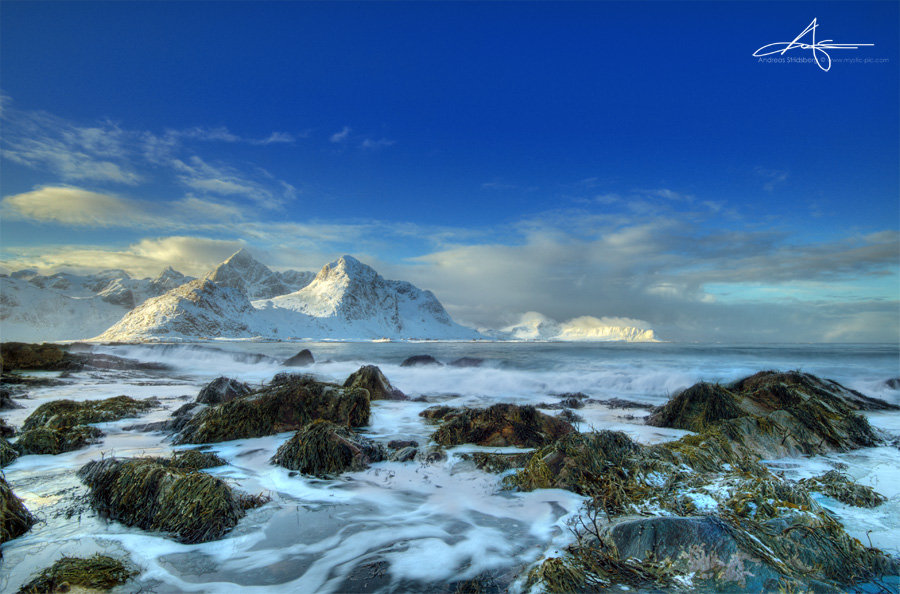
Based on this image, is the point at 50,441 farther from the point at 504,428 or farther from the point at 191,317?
the point at 191,317

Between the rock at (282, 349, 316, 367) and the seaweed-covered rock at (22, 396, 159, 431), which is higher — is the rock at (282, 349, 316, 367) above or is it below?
below

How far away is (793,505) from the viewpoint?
138 inches

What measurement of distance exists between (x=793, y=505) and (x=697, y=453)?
2142mm

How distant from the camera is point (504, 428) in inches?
296

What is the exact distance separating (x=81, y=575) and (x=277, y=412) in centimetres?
571

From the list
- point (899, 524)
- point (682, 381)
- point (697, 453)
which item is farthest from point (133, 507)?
point (682, 381)

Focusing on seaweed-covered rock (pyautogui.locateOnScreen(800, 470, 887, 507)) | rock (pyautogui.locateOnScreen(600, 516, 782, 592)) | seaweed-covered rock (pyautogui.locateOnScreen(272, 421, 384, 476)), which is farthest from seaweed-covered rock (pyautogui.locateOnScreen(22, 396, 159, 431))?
seaweed-covered rock (pyautogui.locateOnScreen(800, 470, 887, 507))

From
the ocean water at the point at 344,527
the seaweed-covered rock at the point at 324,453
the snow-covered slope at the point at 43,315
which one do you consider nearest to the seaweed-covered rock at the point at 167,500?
the ocean water at the point at 344,527

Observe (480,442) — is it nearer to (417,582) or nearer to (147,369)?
(417,582)

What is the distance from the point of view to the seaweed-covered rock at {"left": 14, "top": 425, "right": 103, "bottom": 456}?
6348 millimetres

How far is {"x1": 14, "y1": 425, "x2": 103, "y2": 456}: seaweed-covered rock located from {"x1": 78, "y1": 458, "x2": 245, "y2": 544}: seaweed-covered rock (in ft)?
10.2

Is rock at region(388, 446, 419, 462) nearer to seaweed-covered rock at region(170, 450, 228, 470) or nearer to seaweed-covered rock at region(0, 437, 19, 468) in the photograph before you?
seaweed-covered rock at region(170, 450, 228, 470)

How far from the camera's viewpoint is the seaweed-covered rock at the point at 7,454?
5764 mm

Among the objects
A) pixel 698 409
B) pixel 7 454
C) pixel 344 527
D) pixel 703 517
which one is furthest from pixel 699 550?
pixel 7 454
